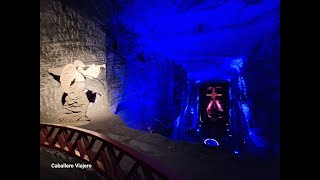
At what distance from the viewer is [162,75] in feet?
33.0

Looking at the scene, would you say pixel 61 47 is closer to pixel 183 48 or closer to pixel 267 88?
pixel 183 48

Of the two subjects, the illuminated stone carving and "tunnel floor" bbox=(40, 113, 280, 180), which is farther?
the illuminated stone carving

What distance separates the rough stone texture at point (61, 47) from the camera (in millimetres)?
5827

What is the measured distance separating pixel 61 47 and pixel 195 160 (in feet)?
15.3

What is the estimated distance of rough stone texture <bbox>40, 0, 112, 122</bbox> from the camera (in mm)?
5827

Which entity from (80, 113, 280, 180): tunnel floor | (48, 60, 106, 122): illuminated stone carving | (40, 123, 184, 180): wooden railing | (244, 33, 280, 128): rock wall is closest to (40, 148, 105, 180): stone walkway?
(40, 123, 184, 180): wooden railing

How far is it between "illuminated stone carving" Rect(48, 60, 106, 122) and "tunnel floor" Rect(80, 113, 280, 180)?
0.62 m

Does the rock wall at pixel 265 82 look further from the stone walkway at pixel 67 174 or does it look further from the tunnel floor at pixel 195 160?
the stone walkway at pixel 67 174

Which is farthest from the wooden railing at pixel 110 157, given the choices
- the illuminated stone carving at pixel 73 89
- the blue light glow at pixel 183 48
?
the blue light glow at pixel 183 48

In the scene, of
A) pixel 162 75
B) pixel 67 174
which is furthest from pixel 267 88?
pixel 67 174

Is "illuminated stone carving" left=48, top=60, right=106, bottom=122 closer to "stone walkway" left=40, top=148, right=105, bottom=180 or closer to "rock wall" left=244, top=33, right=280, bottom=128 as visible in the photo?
"stone walkway" left=40, top=148, right=105, bottom=180
